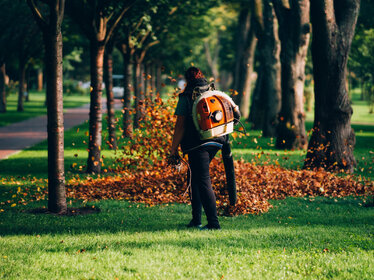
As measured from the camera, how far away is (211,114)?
19.4 feet

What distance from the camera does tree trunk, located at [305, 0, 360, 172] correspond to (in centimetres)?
1185

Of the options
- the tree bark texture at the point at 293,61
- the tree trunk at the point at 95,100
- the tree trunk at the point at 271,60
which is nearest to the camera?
the tree trunk at the point at 95,100

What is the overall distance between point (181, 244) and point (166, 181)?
11.1 ft

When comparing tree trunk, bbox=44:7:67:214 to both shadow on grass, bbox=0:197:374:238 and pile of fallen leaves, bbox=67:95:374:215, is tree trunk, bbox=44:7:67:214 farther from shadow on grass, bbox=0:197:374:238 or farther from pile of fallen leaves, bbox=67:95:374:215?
pile of fallen leaves, bbox=67:95:374:215

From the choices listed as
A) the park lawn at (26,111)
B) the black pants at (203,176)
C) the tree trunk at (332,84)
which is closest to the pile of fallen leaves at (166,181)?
the tree trunk at (332,84)

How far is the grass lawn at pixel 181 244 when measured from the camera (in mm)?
4910

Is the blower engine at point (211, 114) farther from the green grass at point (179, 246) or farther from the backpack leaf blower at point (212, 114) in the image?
the green grass at point (179, 246)

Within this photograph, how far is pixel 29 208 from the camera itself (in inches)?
314

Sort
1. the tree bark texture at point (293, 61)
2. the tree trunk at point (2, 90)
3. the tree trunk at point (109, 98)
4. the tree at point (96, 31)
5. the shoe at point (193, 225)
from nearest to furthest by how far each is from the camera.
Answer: the shoe at point (193, 225), the tree at point (96, 31), the tree trunk at point (109, 98), the tree bark texture at point (293, 61), the tree trunk at point (2, 90)

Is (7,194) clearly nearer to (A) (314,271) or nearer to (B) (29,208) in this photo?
(B) (29,208)

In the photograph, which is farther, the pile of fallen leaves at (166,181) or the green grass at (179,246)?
the pile of fallen leaves at (166,181)

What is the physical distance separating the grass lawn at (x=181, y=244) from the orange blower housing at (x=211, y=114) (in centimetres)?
125

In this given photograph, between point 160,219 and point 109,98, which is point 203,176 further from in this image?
point 109,98

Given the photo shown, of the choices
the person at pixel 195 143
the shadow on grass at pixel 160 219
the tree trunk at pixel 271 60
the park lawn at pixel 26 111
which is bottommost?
the shadow on grass at pixel 160 219
